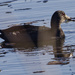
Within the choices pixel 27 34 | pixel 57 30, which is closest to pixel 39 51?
pixel 27 34

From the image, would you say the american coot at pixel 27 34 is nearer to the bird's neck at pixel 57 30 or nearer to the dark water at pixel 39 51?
the bird's neck at pixel 57 30

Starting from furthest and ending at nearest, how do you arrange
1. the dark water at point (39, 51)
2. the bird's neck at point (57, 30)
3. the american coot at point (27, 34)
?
the bird's neck at point (57, 30)
the american coot at point (27, 34)
the dark water at point (39, 51)

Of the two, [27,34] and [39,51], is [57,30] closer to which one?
[27,34]

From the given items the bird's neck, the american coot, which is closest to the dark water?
the bird's neck

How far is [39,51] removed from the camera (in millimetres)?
11125

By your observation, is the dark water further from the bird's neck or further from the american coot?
the american coot

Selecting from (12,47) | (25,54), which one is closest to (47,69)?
(25,54)

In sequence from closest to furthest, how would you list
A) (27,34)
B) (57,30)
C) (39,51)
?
(39,51) < (27,34) < (57,30)

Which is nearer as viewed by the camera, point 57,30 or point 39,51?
point 39,51

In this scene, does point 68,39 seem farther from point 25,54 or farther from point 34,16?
point 34,16

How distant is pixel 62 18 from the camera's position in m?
14.1

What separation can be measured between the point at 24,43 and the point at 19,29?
1.72 ft

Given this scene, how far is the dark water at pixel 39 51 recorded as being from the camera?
357 inches

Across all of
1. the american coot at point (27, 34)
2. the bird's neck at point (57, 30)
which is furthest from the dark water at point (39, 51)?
the american coot at point (27, 34)
